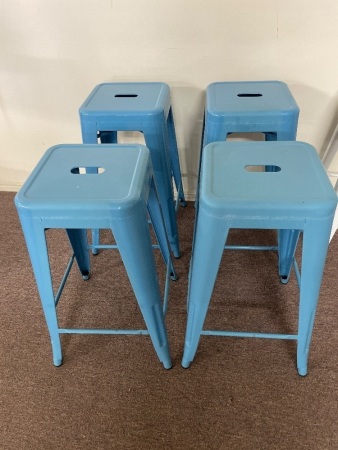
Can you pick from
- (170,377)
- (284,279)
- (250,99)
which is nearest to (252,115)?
(250,99)

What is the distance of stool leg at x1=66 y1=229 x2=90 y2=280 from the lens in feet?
4.67

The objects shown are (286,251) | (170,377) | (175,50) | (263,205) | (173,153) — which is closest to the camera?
(263,205)

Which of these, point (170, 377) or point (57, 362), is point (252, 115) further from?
point (57, 362)

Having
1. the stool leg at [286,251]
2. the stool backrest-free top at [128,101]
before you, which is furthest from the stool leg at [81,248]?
the stool leg at [286,251]

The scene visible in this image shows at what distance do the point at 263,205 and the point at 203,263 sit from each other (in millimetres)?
242

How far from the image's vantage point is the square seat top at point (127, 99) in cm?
134

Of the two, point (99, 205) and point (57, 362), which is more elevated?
point (99, 205)

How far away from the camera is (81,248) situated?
152cm

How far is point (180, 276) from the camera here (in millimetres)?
1624

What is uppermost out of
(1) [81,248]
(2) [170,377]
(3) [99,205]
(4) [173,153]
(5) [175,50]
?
(5) [175,50]

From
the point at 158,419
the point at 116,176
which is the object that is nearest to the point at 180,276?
the point at 158,419

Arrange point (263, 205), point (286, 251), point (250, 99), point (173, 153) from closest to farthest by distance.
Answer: point (263, 205) < point (250, 99) < point (286, 251) < point (173, 153)

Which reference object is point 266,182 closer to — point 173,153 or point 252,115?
point 252,115

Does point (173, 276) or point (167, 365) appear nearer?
point (167, 365)
